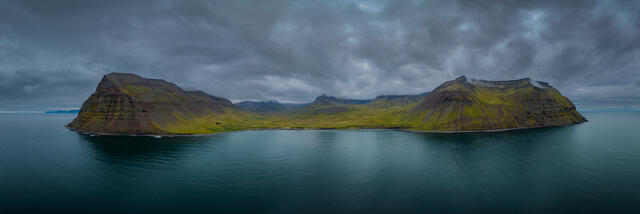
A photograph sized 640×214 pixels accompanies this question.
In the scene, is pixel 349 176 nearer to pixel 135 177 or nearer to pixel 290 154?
pixel 290 154

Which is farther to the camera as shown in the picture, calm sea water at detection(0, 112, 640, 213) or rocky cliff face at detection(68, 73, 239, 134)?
rocky cliff face at detection(68, 73, 239, 134)

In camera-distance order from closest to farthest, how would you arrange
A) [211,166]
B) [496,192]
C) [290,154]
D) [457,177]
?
[496,192]
[457,177]
[211,166]
[290,154]

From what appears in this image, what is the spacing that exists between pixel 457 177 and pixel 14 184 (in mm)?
116030

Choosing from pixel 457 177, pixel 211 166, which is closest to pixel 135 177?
pixel 211 166

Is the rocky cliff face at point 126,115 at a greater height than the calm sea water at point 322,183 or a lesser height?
greater

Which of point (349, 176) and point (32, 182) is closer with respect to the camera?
point (32, 182)

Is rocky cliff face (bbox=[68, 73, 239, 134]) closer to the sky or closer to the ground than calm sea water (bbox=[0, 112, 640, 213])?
closer to the sky

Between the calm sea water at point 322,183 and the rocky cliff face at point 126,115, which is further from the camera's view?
the rocky cliff face at point 126,115

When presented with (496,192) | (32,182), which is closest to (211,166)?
(32,182)

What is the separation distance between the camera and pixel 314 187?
52469 mm

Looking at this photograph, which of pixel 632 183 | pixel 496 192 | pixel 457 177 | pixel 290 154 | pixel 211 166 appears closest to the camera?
pixel 496 192

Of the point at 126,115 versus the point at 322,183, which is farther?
the point at 126,115

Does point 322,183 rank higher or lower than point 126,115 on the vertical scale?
A: lower

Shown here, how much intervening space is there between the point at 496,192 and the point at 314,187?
42.4 metres
